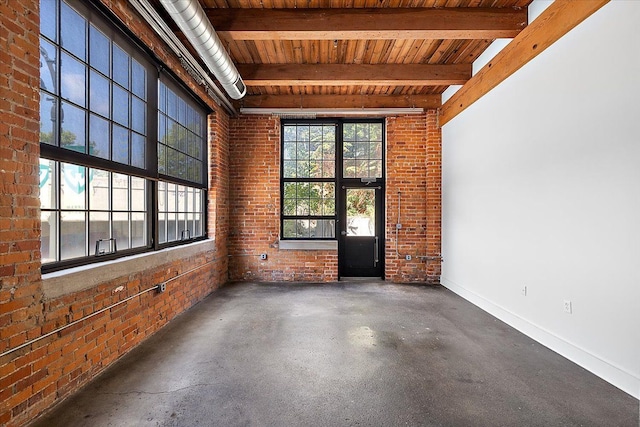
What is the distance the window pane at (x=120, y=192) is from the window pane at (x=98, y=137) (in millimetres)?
262

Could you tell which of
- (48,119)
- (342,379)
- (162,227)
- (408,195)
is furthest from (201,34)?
(408,195)

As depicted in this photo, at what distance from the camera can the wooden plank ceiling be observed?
3.26 m

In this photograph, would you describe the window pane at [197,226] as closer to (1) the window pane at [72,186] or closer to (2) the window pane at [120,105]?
(2) the window pane at [120,105]

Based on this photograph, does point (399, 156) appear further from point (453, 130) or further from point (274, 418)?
point (274, 418)

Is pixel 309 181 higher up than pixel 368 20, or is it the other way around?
pixel 368 20

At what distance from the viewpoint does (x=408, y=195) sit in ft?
19.0

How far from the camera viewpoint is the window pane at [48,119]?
2.05 metres

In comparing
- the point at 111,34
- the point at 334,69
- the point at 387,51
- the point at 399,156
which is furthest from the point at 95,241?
the point at 399,156

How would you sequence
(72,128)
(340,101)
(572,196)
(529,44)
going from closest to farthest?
(72,128) < (572,196) < (529,44) < (340,101)

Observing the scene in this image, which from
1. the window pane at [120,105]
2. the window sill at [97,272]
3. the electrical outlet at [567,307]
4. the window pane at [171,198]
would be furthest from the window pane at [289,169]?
the electrical outlet at [567,307]

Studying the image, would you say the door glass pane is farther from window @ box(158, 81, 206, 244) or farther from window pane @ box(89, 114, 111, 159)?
window pane @ box(89, 114, 111, 159)

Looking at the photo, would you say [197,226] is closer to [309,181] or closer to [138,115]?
[138,115]

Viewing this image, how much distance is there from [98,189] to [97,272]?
0.72m

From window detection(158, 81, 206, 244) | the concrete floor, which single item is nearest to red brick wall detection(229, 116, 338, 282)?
window detection(158, 81, 206, 244)
